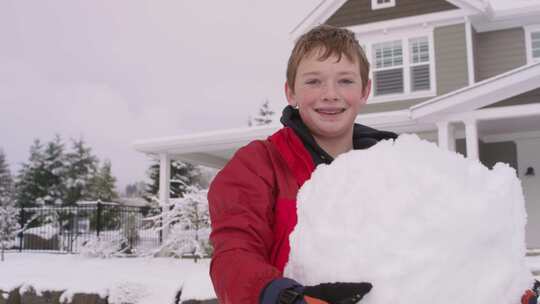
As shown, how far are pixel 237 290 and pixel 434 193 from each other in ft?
1.54

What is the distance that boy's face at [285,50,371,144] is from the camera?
148 centimetres

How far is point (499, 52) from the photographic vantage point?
11930 mm

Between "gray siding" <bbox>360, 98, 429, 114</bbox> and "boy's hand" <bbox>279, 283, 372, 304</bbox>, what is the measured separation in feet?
37.0

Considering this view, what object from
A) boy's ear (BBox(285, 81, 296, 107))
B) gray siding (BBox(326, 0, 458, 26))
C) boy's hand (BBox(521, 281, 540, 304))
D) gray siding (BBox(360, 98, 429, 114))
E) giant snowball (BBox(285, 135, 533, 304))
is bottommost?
boy's hand (BBox(521, 281, 540, 304))

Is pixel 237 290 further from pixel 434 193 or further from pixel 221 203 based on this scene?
pixel 434 193

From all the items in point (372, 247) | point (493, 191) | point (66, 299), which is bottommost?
point (66, 299)

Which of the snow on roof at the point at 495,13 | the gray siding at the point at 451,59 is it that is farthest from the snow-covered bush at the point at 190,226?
the gray siding at the point at 451,59

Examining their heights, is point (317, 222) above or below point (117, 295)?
above

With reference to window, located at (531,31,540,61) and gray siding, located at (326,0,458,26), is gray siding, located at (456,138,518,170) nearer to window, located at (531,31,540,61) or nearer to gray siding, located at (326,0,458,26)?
window, located at (531,31,540,61)

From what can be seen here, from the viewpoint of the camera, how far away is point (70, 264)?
387 inches

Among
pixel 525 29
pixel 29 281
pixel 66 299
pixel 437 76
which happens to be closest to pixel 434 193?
pixel 66 299

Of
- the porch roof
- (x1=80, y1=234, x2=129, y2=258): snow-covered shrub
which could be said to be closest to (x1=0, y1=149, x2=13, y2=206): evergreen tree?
(x1=80, y1=234, x2=129, y2=258): snow-covered shrub

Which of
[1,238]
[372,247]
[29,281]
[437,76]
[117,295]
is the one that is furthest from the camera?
[1,238]

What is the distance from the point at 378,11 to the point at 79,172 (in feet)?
95.0
